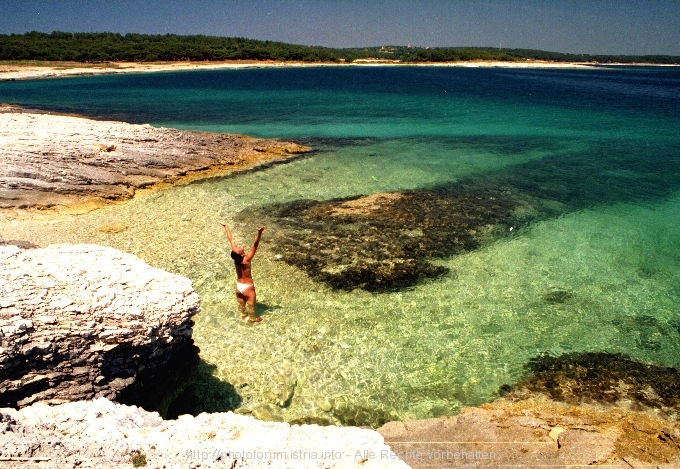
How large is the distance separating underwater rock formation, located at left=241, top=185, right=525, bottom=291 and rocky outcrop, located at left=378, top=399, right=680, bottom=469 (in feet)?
13.9

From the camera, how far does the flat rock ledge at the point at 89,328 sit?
4.52 metres

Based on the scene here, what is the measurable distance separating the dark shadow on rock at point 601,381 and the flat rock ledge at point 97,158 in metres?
13.6

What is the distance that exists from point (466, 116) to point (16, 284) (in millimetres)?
36253

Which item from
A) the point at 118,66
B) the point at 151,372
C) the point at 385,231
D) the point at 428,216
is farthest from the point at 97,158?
the point at 118,66

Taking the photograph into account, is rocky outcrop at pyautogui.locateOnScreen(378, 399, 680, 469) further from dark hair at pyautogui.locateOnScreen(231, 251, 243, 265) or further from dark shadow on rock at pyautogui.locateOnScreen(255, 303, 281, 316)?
dark hair at pyautogui.locateOnScreen(231, 251, 243, 265)

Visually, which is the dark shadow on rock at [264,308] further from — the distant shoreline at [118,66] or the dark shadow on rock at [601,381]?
the distant shoreline at [118,66]

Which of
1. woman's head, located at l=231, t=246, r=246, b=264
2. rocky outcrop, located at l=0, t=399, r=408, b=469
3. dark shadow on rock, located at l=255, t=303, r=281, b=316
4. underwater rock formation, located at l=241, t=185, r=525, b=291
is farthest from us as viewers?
underwater rock formation, located at l=241, t=185, r=525, b=291

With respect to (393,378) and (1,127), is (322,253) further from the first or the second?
(1,127)

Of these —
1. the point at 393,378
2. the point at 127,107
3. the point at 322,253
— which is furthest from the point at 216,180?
the point at 127,107

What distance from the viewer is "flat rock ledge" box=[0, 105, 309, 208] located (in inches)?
543

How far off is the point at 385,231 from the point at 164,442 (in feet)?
31.4

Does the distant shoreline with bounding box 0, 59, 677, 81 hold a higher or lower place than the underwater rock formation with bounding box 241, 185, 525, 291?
higher

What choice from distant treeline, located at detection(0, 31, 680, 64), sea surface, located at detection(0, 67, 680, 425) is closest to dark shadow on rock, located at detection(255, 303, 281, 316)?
sea surface, located at detection(0, 67, 680, 425)

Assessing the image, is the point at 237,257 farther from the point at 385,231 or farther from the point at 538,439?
the point at 385,231
